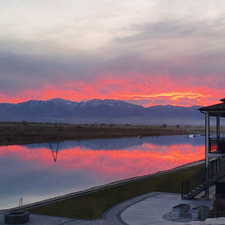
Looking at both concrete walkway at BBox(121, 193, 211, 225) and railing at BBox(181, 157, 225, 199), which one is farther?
railing at BBox(181, 157, 225, 199)

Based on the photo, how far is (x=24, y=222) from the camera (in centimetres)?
1730

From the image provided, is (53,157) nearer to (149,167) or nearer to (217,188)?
(149,167)

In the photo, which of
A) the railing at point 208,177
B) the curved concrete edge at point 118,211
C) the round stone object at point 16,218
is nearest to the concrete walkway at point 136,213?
the curved concrete edge at point 118,211

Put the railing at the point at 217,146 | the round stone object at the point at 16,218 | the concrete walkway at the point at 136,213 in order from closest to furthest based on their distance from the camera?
the round stone object at the point at 16,218
the concrete walkway at the point at 136,213
the railing at the point at 217,146

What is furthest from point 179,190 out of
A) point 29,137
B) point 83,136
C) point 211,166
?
point 83,136

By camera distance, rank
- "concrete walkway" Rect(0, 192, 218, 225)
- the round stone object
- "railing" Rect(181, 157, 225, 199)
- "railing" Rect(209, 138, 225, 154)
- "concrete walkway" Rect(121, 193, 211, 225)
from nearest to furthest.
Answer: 1. the round stone object
2. "concrete walkway" Rect(0, 192, 218, 225)
3. "concrete walkway" Rect(121, 193, 211, 225)
4. "railing" Rect(181, 157, 225, 199)
5. "railing" Rect(209, 138, 225, 154)

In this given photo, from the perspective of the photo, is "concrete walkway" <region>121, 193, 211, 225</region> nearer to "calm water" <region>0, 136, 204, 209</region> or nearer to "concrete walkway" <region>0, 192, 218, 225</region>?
"concrete walkway" <region>0, 192, 218, 225</region>

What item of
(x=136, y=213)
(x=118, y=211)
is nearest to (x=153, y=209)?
(x=136, y=213)

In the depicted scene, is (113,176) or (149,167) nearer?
(113,176)

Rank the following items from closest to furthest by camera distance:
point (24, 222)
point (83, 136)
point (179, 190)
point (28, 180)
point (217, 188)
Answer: point (24, 222), point (217, 188), point (179, 190), point (28, 180), point (83, 136)

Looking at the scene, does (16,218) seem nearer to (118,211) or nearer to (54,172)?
(118,211)

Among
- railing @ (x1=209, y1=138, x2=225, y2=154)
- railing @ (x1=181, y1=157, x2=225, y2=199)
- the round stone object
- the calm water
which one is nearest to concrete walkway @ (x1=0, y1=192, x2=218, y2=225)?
the round stone object

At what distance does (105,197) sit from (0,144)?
190ft

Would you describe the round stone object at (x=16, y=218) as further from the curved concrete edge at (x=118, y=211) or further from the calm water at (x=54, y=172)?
the calm water at (x=54, y=172)
